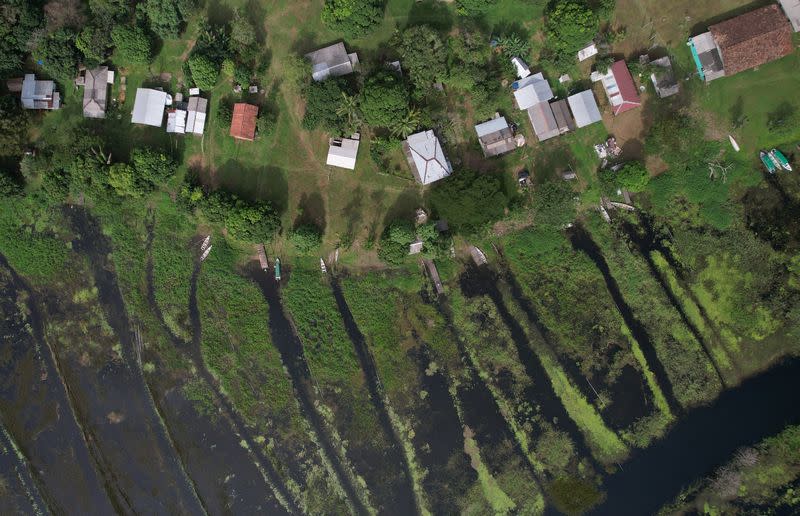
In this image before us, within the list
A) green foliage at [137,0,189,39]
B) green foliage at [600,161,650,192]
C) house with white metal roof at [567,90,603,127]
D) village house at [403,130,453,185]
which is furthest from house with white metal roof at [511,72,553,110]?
green foliage at [137,0,189,39]

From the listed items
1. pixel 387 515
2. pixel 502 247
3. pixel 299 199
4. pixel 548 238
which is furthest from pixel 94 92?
pixel 387 515

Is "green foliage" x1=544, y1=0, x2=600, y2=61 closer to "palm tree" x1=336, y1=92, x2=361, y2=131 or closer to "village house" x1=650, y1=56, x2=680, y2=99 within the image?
"village house" x1=650, y1=56, x2=680, y2=99

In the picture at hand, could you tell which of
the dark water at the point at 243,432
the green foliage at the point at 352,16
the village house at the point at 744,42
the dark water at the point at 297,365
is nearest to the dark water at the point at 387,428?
the dark water at the point at 297,365

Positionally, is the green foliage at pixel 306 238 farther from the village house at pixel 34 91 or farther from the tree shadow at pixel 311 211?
the village house at pixel 34 91

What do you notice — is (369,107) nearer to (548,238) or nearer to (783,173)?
(548,238)

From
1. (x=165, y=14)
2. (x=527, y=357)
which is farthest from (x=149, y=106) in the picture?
(x=527, y=357)

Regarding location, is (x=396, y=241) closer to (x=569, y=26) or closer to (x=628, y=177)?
(x=628, y=177)
